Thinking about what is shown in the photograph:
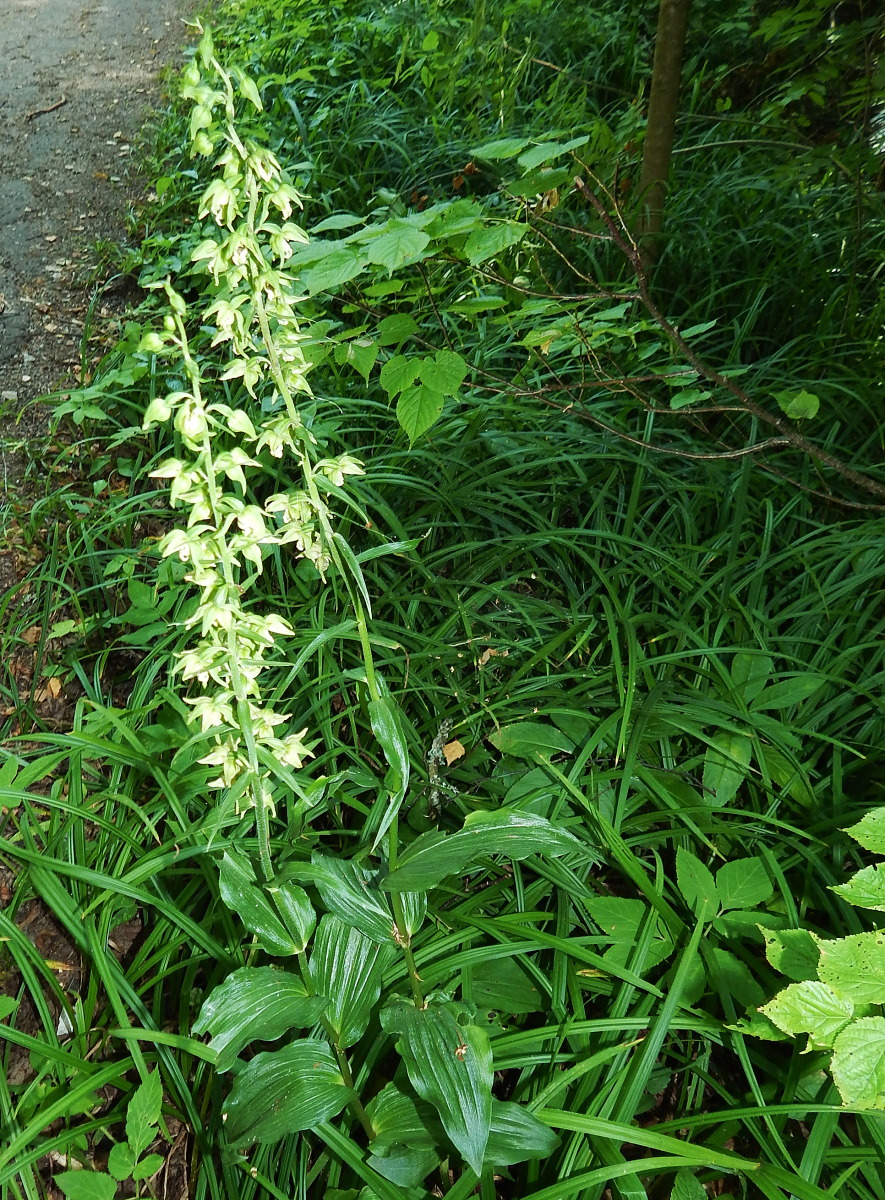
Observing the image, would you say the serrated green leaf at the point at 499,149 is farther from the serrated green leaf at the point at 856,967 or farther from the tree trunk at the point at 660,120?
the serrated green leaf at the point at 856,967

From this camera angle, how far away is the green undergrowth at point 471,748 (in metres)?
1.32

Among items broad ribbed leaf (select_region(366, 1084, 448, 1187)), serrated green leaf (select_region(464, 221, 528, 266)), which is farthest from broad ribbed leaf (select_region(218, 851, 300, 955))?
serrated green leaf (select_region(464, 221, 528, 266))

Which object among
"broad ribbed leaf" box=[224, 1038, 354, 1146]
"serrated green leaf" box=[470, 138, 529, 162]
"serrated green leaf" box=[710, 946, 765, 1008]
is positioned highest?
"serrated green leaf" box=[470, 138, 529, 162]

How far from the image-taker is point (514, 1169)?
5.18 ft

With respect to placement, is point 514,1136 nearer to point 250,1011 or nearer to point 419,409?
point 250,1011

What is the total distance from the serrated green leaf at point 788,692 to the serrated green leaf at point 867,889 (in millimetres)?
875

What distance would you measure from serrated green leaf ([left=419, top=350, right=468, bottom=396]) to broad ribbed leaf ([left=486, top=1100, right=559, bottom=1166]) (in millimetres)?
1436

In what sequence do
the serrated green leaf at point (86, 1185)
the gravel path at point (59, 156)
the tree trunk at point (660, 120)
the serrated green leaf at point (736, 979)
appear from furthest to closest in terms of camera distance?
the gravel path at point (59, 156) < the tree trunk at point (660, 120) < the serrated green leaf at point (736, 979) < the serrated green leaf at point (86, 1185)

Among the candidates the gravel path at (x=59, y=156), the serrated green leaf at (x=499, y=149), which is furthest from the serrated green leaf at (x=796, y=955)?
the gravel path at (x=59, y=156)

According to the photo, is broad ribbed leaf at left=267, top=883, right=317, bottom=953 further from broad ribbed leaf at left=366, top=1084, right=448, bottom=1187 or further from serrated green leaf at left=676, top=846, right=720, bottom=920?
serrated green leaf at left=676, top=846, right=720, bottom=920

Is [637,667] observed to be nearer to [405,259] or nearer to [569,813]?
[569,813]

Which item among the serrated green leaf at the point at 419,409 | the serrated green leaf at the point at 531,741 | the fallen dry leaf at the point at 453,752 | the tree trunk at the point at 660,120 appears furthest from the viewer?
the tree trunk at the point at 660,120

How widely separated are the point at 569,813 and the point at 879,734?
2.69 ft

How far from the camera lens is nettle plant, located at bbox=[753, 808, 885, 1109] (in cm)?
112
